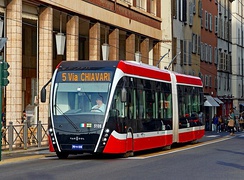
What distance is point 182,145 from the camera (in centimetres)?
3566

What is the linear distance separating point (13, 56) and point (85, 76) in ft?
29.0

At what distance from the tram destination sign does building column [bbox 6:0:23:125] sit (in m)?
8.30

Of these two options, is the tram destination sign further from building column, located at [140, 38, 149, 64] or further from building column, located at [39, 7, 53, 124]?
building column, located at [140, 38, 149, 64]

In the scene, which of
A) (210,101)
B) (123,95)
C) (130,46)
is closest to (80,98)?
(123,95)

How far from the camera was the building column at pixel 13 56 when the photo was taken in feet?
105

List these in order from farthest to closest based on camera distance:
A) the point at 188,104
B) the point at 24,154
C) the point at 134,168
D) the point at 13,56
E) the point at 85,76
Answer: the point at 188,104 → the point at 13,56 → the point at 24,154 → the point at 85,76 → the point at 134,168

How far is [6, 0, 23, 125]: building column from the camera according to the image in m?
32.0

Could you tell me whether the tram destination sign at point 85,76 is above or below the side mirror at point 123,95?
above

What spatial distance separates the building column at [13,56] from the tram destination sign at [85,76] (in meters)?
8.30

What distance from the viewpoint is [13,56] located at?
105 ft

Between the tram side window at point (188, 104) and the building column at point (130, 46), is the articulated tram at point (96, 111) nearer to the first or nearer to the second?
the tram side window at point (188, 104)

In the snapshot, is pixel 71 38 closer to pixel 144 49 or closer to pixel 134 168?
pixel 144 49

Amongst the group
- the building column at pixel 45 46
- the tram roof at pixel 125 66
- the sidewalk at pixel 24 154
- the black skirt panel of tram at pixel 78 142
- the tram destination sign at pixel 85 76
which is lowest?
the sidewalk at pixel 24 154

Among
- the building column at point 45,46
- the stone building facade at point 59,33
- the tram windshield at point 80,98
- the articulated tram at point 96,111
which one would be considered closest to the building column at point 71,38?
the stone building facade at point 59,33
